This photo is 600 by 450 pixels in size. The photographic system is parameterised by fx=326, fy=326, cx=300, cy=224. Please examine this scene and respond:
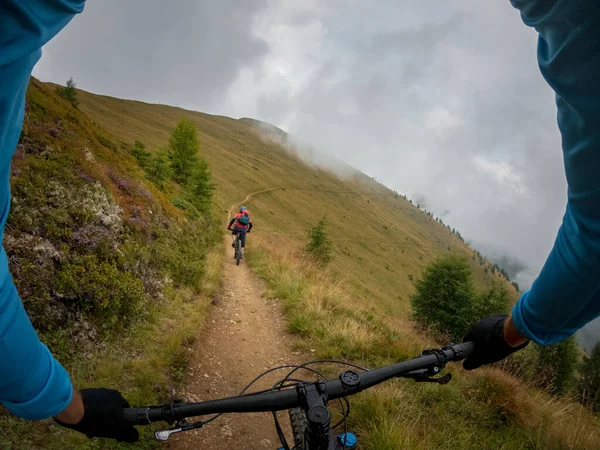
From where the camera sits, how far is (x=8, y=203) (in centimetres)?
111

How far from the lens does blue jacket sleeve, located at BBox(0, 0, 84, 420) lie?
2.39 feet

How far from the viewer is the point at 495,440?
13.0 feet

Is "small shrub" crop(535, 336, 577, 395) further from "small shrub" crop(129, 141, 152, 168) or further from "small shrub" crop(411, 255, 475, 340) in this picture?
"small shrub" crop(129, 141, 152, 168)

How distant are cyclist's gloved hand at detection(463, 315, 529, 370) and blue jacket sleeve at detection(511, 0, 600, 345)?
0.44 meters

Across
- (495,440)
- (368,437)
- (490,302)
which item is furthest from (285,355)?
(490,302)

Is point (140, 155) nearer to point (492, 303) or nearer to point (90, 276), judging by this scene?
point (90, 276)

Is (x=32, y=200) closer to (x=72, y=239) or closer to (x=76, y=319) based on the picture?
(x=72, y=239)

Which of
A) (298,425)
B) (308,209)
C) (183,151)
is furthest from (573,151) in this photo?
(308,209)

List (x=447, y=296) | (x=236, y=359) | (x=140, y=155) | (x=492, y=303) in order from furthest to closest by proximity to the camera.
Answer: (x=492, y=303) → (x=447, y=296) → (x=140, y=155) → (x=236, y=359)

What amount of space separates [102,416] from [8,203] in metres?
1.06

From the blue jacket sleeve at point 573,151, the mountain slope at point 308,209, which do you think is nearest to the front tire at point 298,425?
the blue jacket sleeve at point 573,151

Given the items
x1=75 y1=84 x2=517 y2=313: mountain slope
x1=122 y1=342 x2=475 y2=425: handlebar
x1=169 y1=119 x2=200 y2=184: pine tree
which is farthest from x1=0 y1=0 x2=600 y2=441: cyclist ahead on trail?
x1=75 y1=84 x2=517 y2=313: mountain slope

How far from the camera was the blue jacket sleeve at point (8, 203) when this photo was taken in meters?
0.73

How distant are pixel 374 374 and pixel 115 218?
273 inches
